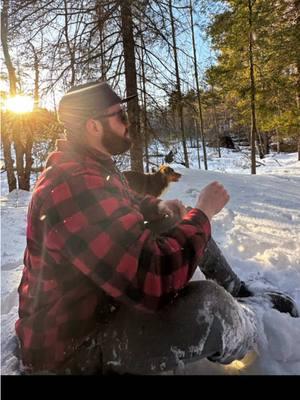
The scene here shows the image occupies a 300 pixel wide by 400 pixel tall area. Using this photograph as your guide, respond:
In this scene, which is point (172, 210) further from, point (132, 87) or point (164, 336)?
point (132, 87)

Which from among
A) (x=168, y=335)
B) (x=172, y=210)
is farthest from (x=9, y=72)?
(x=168, y=335)

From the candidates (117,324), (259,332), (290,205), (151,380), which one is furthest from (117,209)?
(290,205)

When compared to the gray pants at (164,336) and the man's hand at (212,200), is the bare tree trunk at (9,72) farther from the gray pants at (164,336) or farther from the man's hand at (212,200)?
the gray pants at (164,336)

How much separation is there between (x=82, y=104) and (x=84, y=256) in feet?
2.11

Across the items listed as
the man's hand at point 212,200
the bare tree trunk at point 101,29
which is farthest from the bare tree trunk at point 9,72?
the man's hand at point 212,200

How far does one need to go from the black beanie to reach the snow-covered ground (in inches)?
41.4

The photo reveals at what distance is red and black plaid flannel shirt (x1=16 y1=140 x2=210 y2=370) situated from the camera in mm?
1357

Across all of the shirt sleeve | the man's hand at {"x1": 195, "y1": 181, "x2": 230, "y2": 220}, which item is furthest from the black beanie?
the man's hand at {"x1": 195, "y1": 181, "x2": 230, "y2": 220}

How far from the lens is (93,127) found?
1.63m

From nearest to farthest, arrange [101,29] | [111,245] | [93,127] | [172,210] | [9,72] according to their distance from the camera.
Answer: [111,245] < [93,127] < [172,210] < [101,29] < [9,72]

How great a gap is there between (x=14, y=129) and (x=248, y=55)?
8301 millimetres

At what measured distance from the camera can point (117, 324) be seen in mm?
1505

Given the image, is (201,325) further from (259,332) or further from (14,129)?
(14,129)

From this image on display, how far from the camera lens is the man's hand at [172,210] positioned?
2.17 m
